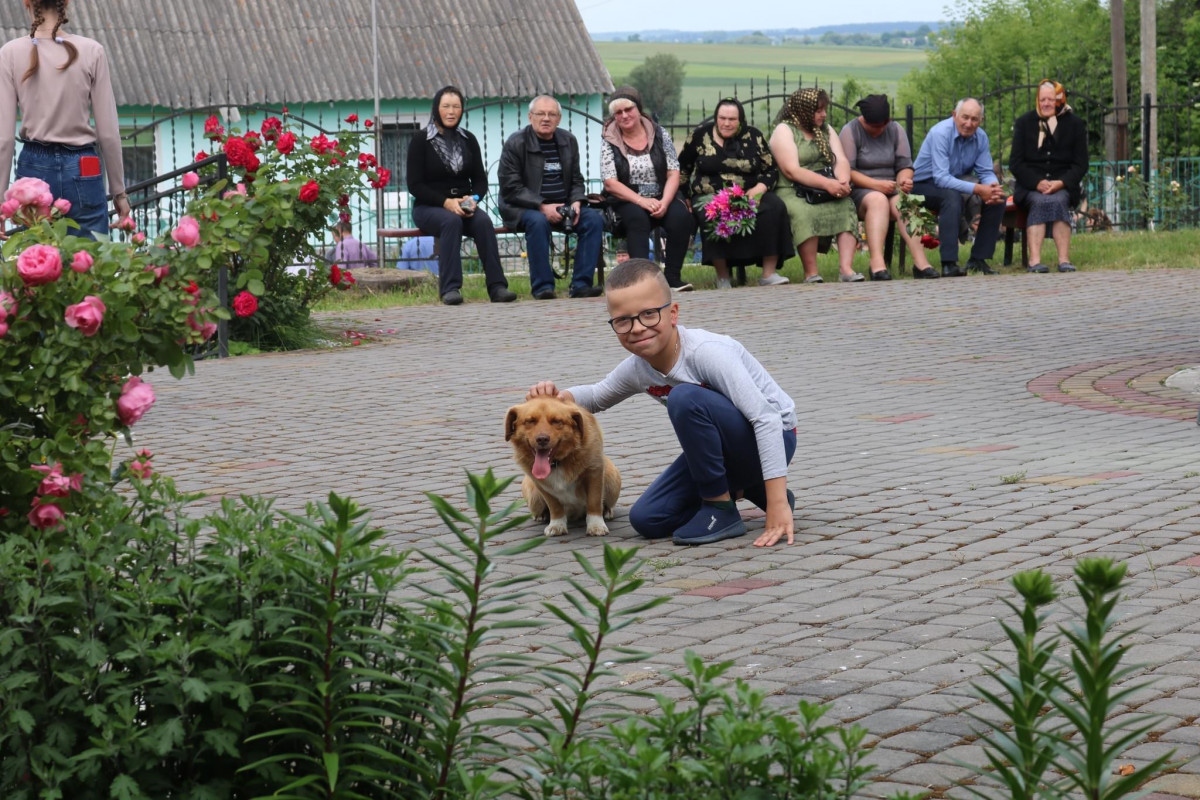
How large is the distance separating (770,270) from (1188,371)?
22.6 feet

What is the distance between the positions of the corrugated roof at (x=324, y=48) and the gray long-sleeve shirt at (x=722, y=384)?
26135 mm

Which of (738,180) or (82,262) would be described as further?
(738,180)

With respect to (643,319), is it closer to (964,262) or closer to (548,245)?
(548,245)

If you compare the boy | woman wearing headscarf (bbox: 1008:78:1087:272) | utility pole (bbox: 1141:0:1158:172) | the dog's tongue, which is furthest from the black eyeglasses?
utility pole (bbox: 1141:0:1158:172)

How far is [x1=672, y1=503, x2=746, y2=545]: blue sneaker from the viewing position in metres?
6.40

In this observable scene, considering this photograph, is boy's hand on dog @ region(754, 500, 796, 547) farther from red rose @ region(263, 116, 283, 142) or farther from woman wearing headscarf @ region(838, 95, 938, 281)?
woman wearing headscarf @ region(838, 95, 938, 281)

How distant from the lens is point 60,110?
9836 millimetres

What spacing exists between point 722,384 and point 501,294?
9939mm

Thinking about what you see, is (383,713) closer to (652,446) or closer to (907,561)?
(907,561)

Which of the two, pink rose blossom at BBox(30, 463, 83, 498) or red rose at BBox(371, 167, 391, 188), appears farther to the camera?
red rose at BBox(371, 167, 391, 188)

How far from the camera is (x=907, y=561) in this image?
235 inches

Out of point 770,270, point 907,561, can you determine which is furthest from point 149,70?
point 907,561

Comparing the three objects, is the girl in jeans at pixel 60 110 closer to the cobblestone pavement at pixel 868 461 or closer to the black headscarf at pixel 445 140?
the cobblestone pavement at pixel 868 461

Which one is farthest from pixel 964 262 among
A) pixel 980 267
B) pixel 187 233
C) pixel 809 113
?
pixel 187 233
